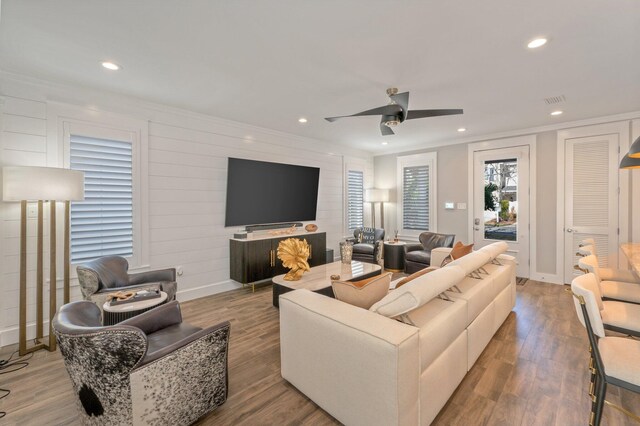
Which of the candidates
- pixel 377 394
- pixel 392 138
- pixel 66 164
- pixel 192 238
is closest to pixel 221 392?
pixel 377 394

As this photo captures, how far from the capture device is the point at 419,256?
501cm

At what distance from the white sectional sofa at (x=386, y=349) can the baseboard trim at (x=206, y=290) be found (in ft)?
8.19

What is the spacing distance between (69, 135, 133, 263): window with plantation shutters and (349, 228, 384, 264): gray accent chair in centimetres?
388

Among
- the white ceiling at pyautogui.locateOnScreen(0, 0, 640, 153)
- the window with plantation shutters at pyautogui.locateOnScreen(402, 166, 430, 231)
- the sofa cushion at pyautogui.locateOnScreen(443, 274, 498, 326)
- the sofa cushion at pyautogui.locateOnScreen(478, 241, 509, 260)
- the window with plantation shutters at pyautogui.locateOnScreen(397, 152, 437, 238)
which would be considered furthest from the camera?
the window with plantation shutters at pyautogui.locateOnScreen(402, 166, 430, 231)

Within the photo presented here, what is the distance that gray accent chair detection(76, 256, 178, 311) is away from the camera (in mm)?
2705

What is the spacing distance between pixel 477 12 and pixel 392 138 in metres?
3.79

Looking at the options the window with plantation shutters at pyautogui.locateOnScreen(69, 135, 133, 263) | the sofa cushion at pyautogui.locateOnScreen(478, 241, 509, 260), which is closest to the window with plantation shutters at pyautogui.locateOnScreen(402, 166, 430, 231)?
the sofa cushion at pyautogui.locateOnScreen(478, 241, 509, 260)

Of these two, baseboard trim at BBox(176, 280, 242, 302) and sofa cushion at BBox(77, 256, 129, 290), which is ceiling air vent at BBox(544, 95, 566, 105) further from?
sofa cushion at BBox(77, 256, 129, 290)

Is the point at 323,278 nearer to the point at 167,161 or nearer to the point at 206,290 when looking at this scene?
the point at 206,290

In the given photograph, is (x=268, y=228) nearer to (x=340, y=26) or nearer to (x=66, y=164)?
(x=66, y=164)

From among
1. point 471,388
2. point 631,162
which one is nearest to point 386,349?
point 471,388

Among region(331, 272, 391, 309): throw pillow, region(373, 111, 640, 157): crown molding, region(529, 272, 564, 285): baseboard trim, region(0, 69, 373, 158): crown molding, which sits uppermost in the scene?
region(373, 111, 640, 157): crown molding

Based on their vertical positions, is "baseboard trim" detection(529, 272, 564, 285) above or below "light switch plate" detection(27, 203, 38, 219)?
below

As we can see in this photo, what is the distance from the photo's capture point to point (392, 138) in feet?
18.7
